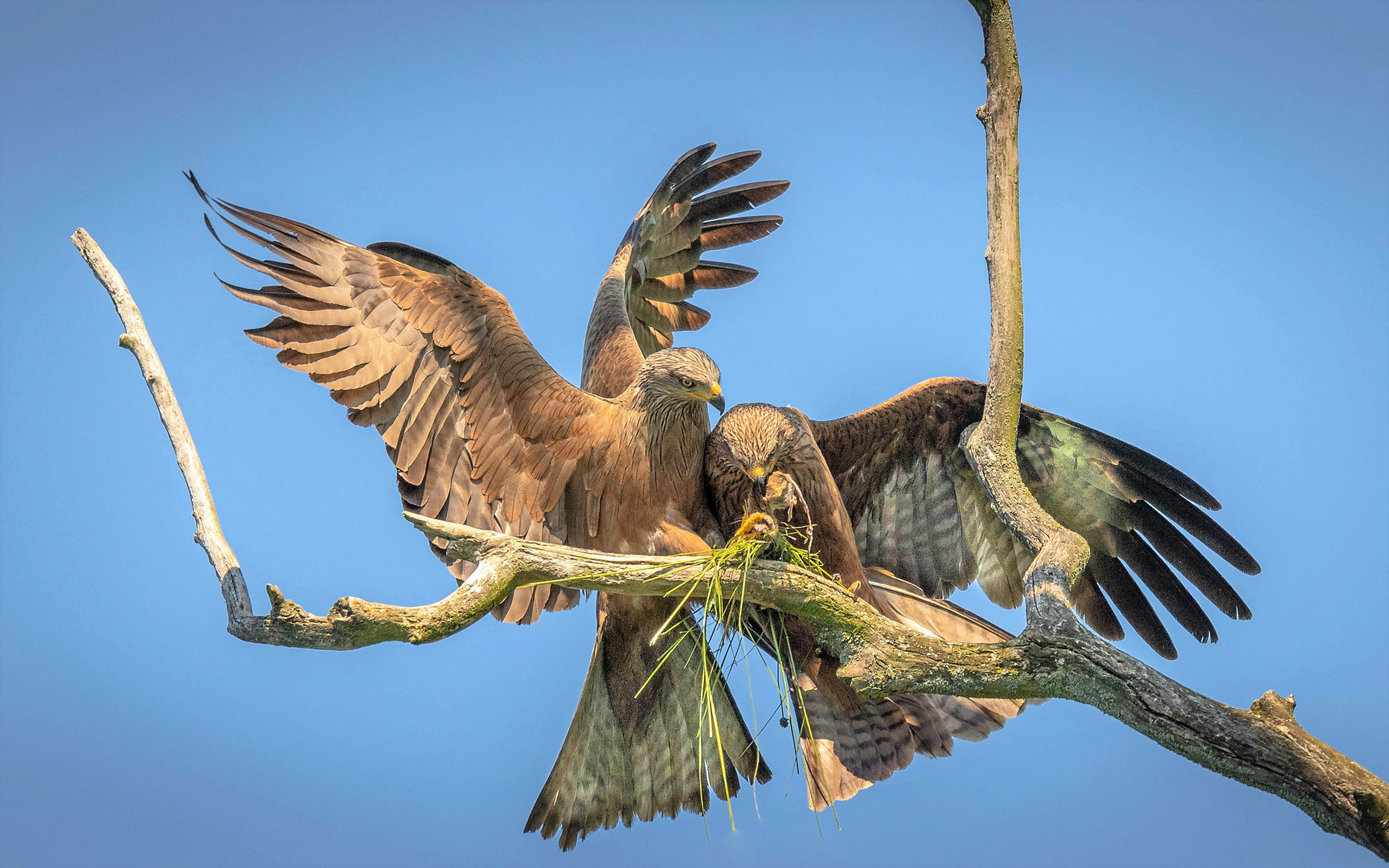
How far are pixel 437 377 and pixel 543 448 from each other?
0.43 metres

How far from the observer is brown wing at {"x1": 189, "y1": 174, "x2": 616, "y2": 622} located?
362 cm

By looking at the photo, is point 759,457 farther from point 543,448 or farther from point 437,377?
point 437,377

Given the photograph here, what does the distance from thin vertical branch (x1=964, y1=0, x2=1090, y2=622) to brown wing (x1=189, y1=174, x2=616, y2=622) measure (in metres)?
1.32

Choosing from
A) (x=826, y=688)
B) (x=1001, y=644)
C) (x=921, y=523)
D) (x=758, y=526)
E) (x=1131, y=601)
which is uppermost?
(x=921, y=523)

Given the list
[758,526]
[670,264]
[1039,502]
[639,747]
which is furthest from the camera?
[670,264]

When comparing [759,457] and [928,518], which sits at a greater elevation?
[928,518]

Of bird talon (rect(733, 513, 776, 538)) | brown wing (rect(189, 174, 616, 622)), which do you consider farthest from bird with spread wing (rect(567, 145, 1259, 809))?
brown wing (rect(189, 174, 616, 622))

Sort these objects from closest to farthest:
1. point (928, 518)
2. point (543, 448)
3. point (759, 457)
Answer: point (759, 457)
point (543, 448)
point (928, 518)

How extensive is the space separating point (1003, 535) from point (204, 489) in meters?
2.96

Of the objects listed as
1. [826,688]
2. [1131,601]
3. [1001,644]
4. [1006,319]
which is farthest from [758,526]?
[1131,601]

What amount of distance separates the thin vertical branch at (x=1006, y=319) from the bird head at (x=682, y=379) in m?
0.92

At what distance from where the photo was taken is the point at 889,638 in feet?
10.7

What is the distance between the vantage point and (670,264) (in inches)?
211

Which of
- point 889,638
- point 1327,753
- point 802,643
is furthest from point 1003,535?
point 1327,753
